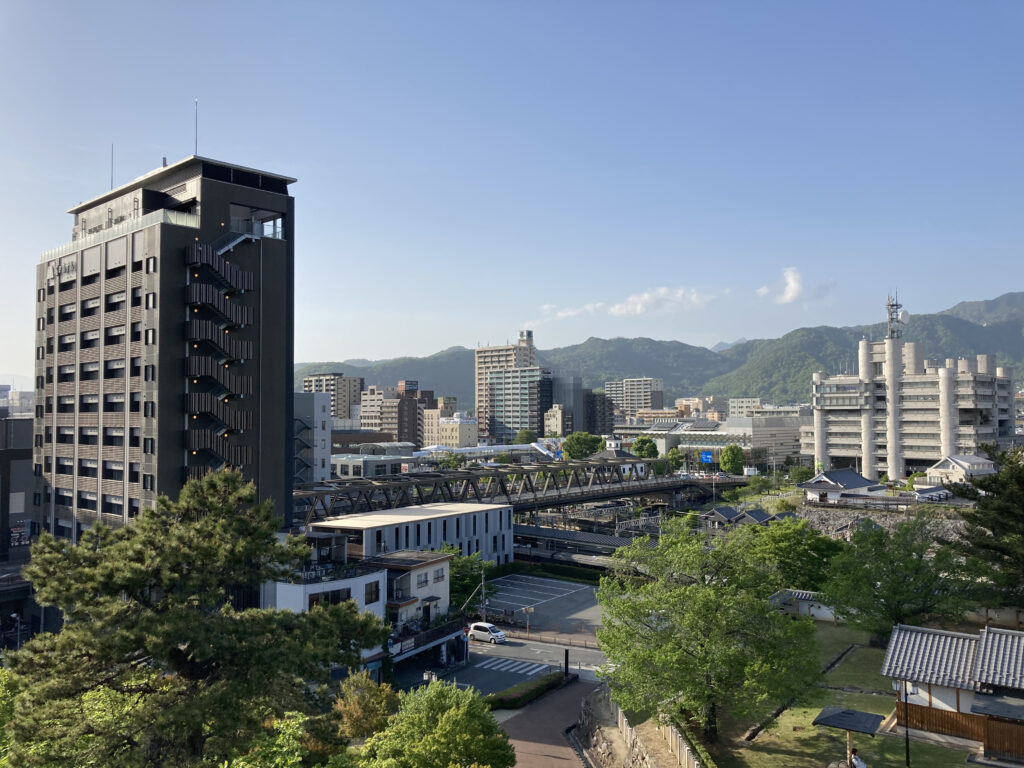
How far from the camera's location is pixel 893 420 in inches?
4624

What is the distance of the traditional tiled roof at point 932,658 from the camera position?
2930 cm

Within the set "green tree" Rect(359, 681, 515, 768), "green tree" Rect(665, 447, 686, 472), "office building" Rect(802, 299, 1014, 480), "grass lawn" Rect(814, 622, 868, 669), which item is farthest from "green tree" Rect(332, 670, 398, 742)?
"green tree" Rect(665, 447, 686, 472)

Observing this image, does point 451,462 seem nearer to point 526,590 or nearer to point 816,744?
point 526,590

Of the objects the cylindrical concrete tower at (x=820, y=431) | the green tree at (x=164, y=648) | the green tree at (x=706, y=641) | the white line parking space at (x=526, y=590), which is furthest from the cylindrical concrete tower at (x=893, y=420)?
the green tree at (x=164, y=648)

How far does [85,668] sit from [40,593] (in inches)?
91.9

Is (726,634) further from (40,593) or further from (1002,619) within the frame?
(1002,619)

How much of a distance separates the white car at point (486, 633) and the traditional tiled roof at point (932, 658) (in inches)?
1222

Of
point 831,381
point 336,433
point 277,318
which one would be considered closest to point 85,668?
point 277,318

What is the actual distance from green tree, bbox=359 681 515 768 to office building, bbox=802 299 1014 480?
108 m

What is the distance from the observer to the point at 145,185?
189ft

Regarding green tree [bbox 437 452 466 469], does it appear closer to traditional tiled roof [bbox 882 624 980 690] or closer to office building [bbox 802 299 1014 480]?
office building [bbox 802 299 1014 480]

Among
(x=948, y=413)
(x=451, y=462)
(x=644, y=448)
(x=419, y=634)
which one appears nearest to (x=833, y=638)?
(x=419, y=634)

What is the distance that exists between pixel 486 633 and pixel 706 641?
29454 millimetres

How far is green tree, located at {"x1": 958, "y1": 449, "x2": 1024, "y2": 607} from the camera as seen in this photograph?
39.9 metres
